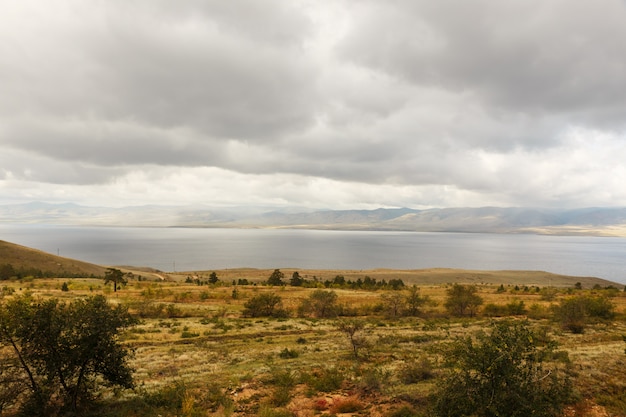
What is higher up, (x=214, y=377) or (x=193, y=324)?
(x=214, y=377)

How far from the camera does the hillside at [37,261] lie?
89.4 meters

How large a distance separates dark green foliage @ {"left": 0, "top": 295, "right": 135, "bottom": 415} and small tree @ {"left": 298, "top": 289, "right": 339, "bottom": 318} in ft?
104

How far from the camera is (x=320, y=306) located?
4303 centimetres

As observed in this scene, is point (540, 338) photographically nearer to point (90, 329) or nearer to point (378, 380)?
point (378, 380)

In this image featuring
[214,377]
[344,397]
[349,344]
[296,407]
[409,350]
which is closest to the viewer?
[296,407]

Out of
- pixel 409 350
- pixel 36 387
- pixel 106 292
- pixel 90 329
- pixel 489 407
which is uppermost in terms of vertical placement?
pixel 90 329

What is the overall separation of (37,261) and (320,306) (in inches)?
3707

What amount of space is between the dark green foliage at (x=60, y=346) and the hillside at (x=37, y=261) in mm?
96817

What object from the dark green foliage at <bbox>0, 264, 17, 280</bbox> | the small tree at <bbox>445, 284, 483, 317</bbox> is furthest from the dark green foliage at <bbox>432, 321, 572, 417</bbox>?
the dark green foliage at <bbox>0, 264, 17, 280</bbox>

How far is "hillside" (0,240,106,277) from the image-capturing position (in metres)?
89.4

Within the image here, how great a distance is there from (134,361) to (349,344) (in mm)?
14013

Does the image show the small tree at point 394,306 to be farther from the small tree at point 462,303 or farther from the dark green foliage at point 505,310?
the dark green foliage at point 505,310

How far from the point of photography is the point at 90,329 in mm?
12023

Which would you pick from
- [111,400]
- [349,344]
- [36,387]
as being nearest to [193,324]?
[349,344]
